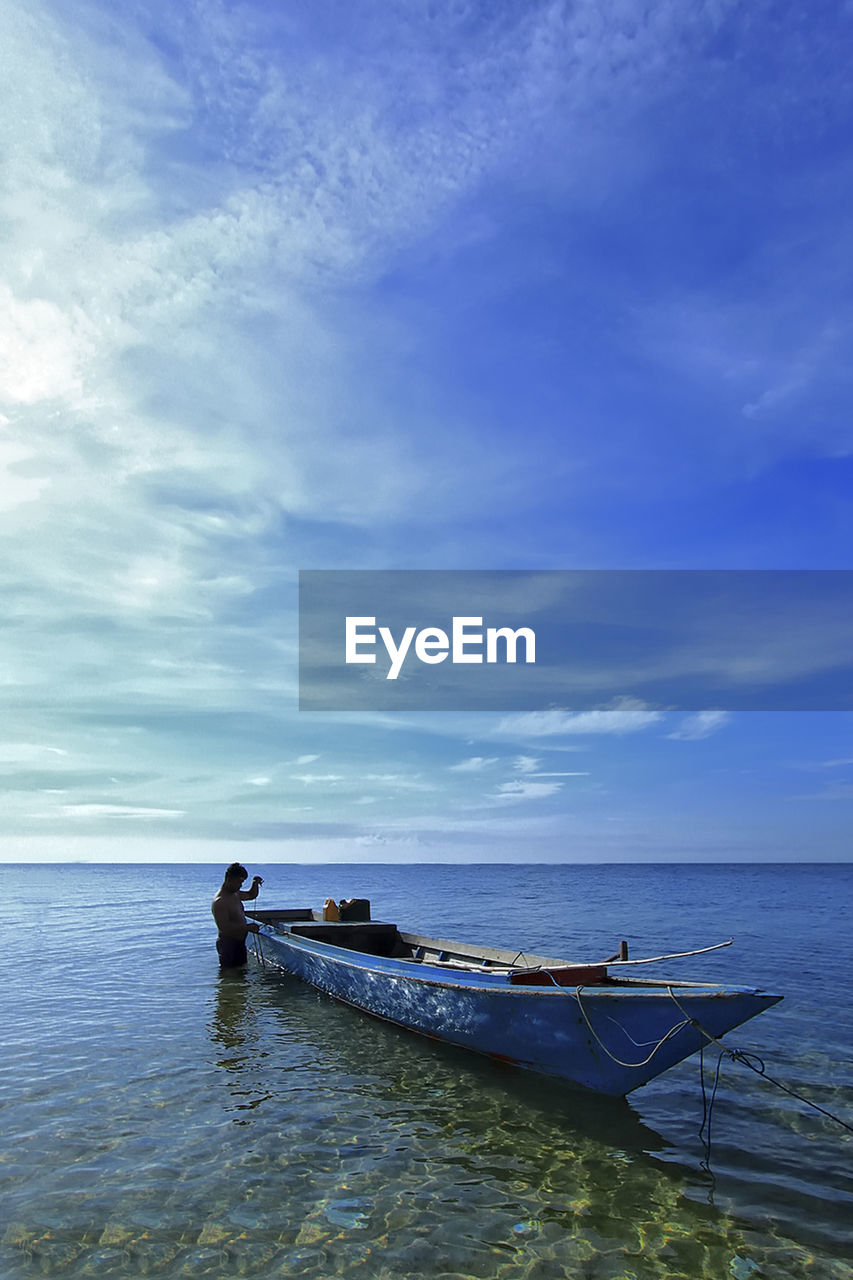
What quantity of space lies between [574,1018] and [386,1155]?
280cm

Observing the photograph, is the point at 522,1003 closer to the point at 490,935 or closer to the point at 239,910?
the point at 239,910

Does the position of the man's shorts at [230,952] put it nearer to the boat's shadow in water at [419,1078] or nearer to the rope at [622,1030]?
the boat's shadow in water at [419,1078]

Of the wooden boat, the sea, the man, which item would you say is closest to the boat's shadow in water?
the sea

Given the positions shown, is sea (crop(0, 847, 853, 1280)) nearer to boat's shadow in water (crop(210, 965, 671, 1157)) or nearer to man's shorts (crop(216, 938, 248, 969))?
boat's shadow in water (crop(210, 965, 671, 1157))

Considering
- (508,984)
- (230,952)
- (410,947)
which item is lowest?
(230,952)

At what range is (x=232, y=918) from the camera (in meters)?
21.0

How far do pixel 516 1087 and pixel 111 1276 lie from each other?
603 centimetres

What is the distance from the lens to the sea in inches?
265

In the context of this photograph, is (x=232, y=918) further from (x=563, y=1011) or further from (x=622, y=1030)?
(x=622, y=1030)

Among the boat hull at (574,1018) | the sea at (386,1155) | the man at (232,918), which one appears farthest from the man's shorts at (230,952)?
the boat hull at (574,1018)

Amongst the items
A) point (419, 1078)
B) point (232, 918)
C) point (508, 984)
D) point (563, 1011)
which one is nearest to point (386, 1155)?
point (563, 1011)

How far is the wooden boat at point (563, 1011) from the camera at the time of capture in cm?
899

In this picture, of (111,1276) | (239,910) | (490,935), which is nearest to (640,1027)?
(111,1276)

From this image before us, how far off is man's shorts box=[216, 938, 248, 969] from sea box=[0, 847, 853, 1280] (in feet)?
13.3
